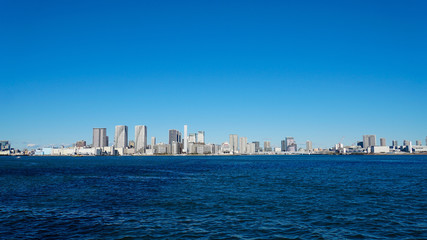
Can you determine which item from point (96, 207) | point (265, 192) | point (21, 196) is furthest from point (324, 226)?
point (21, 196)

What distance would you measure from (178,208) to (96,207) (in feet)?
28.6

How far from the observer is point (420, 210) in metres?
31.5

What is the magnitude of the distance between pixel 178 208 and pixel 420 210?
79.9 ft

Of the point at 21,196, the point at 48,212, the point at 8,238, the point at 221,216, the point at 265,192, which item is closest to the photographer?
the point at 8,238

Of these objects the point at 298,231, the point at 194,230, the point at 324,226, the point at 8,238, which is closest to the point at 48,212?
the point at 8,238

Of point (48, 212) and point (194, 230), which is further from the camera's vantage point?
point (48, 212)

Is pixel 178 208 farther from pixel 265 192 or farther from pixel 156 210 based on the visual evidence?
pixel 265 192

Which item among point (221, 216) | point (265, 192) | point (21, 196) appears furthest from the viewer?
point (265, 192)

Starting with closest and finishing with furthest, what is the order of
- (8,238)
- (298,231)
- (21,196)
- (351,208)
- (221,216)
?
(8,238) → (298,231) → (221,216) → (351,208) → (21,196)

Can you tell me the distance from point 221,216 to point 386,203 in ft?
65.5

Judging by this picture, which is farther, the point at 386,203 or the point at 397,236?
the point at 386,203

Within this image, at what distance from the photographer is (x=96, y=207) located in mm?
→ 33250

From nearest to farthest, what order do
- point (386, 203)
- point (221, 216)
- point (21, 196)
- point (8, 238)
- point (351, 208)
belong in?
1. point (8, 238)
2. point (221, 216)
3. point (351, 208)
4. point (386, 203)
5. point (21, 196)

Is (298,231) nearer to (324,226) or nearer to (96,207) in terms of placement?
(324,226)
